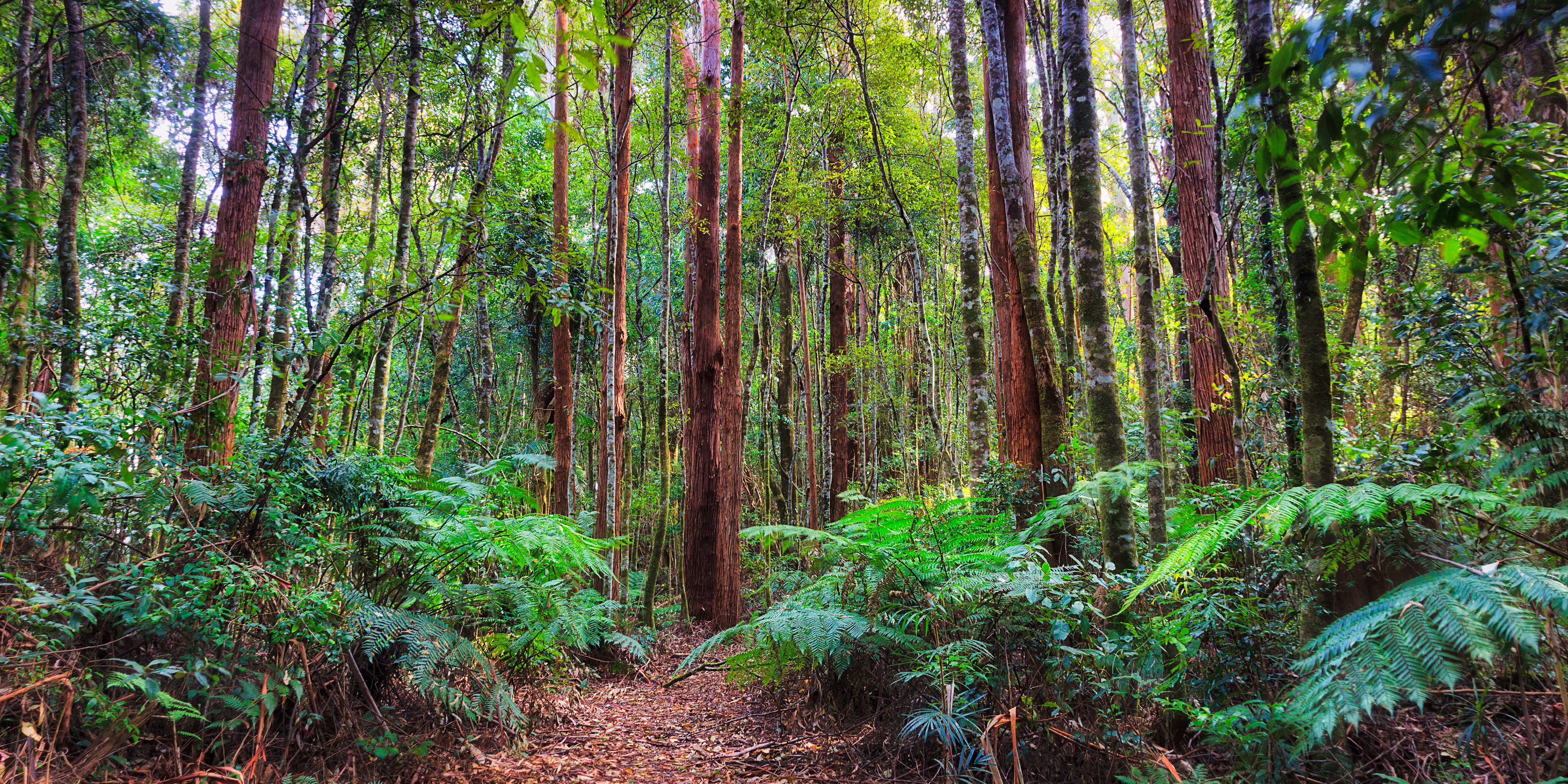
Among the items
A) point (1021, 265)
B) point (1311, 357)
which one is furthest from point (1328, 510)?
point (1021, 265)

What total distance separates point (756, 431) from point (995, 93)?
12.5 metres

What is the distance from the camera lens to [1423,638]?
1.77 m

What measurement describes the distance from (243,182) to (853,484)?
673 cm

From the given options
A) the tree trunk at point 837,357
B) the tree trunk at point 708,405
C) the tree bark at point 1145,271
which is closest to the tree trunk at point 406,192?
the tree trunk at point 708,405

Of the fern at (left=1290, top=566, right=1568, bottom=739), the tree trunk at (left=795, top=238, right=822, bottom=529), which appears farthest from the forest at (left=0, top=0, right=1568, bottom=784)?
the tree trunk at (left=795, top=238, right=822, bottom=529)

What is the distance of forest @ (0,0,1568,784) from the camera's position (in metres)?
1.99

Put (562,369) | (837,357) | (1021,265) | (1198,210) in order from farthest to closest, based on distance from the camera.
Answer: (837,357)
(562,369)
(1198,210)
(1021,265)

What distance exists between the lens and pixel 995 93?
5.30 meters

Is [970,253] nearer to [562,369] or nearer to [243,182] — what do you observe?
[562,369]

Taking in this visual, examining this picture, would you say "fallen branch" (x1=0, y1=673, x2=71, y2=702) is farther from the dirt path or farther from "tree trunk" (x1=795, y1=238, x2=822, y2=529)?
"tree trunk" (x1=795, y1=238, x2=822, y2=529)

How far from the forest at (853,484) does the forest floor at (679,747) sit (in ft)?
0.13

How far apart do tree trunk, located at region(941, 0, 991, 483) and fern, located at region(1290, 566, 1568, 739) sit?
12.0 ft

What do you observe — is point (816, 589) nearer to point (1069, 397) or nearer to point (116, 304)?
point (1069, 397)

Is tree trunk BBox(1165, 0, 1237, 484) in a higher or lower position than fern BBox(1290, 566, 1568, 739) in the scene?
higher
